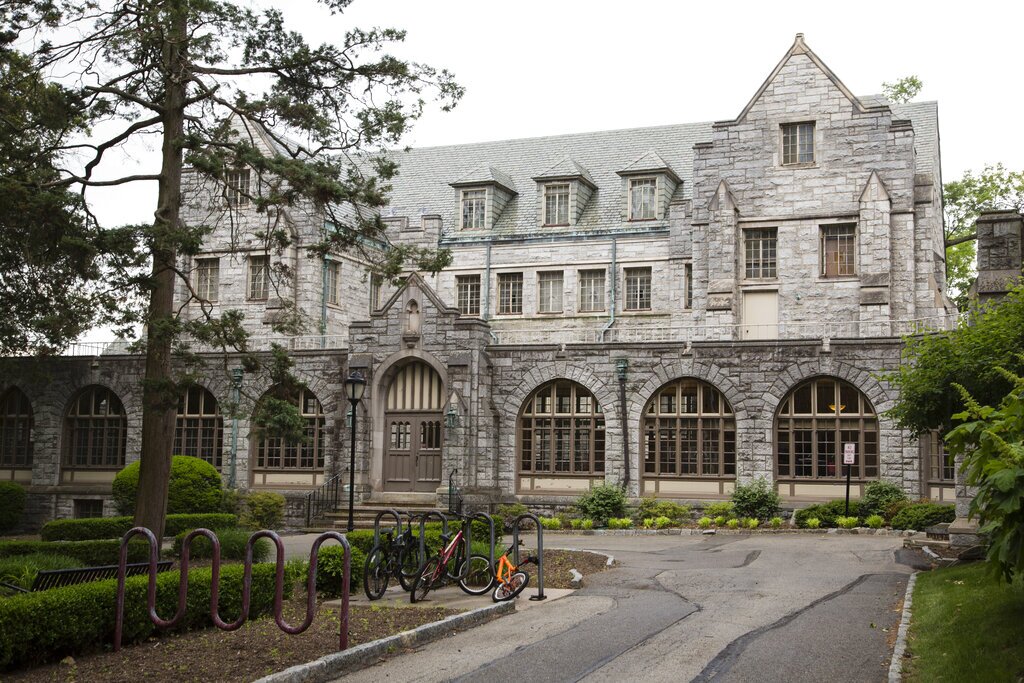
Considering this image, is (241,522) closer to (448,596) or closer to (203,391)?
(203,391)

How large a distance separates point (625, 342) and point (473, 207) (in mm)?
11862

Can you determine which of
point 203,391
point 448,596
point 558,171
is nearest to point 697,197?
point 558,171

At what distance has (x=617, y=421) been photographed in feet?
95.1

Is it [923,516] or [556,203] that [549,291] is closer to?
[556,203]

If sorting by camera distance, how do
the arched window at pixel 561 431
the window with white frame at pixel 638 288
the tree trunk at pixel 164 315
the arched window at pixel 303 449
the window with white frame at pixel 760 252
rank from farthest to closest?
1. the window with white frame at pixel 638 288
2. the window with white frame at pixel 760 252
3. the arched window at pixel 303 449
4. the arched window at pixel 561 431
5. the tree trunk at pixel 164 315

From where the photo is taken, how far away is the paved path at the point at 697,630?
33.3 ft

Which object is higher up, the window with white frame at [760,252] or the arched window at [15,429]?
the window with white frame at [760,252]

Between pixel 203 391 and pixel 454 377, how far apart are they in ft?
28.6

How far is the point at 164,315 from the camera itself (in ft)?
A: 56.5

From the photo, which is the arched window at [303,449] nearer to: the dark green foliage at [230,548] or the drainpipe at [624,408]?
the drainpipe at [624,408]

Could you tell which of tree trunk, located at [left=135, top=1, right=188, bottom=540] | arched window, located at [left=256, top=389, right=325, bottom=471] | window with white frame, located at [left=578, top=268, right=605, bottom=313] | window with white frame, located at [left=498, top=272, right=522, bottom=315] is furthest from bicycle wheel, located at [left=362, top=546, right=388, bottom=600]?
window with white frame, located at [left=498, top=272, right=522, bottom=315]

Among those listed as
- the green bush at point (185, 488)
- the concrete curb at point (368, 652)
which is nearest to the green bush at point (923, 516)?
the concrete curb at point (368, 652)

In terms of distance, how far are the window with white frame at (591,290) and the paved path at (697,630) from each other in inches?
684

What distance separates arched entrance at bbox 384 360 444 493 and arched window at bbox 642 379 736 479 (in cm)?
577
